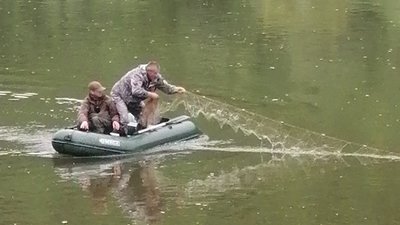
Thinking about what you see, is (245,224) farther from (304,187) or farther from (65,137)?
(65,137)

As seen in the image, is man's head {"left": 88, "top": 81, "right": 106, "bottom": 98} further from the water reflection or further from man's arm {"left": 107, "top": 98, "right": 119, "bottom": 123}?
the water reflection

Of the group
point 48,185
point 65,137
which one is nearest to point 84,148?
point 65,137

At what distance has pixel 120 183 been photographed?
566 inches

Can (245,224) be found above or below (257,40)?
above

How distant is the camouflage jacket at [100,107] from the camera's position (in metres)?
16.2

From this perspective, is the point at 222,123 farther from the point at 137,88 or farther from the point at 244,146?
the point at 137,88

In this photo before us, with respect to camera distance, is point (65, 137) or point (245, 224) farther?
point (65, 137)

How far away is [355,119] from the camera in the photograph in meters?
18.6

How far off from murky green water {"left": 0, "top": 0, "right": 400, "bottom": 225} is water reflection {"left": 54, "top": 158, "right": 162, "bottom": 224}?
27 millimetres

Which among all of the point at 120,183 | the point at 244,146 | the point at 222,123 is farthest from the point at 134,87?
the point at 120,183

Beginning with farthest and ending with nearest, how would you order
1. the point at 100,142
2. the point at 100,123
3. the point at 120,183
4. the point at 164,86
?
the point at 164,86
the point at 100,123
the point at 100,142
the point at 120,183

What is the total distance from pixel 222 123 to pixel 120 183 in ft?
13.1

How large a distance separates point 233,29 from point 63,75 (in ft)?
35.5

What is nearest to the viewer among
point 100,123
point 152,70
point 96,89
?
point 96,89
